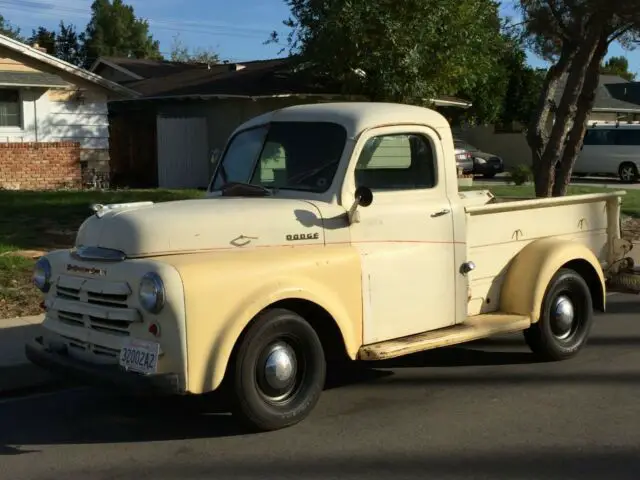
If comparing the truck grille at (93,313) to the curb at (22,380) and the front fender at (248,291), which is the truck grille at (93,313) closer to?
the front fender at (248,291)

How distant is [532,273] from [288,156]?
218 centimetres

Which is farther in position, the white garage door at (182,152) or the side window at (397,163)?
the white garage door at (182,152)

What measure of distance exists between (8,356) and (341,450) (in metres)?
3.34

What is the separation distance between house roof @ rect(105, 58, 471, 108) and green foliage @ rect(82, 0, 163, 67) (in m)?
42.3

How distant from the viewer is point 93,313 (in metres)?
5.14

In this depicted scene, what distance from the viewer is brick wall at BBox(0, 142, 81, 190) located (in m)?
19.4

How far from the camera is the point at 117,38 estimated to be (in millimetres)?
69625

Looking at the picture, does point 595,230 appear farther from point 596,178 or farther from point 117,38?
point 117,38

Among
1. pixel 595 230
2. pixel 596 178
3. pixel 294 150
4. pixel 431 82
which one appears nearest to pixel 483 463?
pixel 294 150

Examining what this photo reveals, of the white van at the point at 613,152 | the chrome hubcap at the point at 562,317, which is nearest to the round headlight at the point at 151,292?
the chrome hubcap at the point at 562,317

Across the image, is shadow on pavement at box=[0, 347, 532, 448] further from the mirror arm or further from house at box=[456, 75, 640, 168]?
house at box=[456, 75, 640, 168]

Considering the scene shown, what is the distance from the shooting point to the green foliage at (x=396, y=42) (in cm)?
1795

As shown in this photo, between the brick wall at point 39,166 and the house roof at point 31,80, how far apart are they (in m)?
1.40

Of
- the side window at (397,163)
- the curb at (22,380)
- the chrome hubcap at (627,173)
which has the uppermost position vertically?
the chrome hubcap at (627,173)
